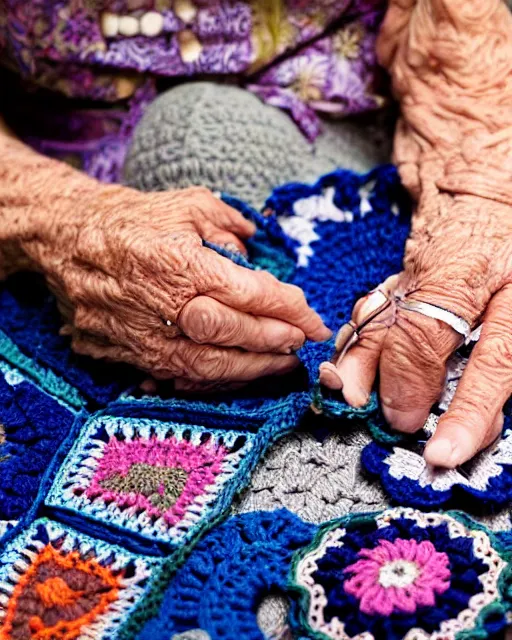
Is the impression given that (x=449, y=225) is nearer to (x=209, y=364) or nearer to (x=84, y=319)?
(x=209, y=364)

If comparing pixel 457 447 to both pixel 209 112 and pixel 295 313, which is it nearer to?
pixel 295 313

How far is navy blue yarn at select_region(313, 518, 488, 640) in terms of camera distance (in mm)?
810

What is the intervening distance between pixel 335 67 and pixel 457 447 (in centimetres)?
79

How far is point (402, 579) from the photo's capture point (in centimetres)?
85

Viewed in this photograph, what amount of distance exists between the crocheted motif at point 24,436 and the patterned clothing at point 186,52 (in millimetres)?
514

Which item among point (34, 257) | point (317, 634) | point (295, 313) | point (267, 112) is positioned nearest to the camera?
point (317, 634)

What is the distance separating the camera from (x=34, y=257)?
4.03 ft

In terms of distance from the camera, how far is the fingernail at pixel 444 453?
0.90 m

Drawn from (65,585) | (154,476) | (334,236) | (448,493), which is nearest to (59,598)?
(65,585)

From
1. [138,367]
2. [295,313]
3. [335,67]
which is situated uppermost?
[335,67]

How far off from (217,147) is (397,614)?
29.4 inches

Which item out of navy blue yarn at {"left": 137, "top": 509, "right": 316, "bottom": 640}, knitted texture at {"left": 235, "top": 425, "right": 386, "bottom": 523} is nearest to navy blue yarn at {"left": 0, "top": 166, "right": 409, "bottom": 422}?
knitted texture at {"left": 235, "top": 425, "right": 386, "bottom": 523}

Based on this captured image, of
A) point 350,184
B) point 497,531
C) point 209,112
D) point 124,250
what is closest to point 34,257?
point 124,250

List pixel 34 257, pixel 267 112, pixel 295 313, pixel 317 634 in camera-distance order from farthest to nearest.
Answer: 1. pixel 267 112
2. pixel 34 257
3. pixel 295 313
4. pixel 317 634
